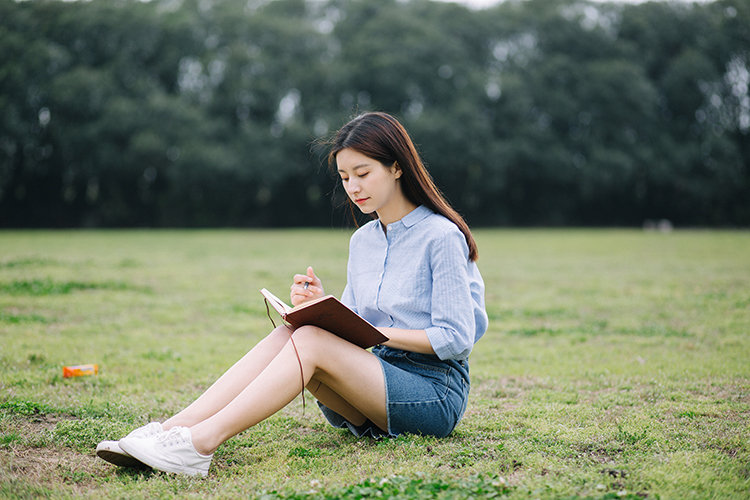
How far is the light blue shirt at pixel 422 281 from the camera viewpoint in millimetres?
2949

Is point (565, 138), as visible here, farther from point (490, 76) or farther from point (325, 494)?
point (325, 494)

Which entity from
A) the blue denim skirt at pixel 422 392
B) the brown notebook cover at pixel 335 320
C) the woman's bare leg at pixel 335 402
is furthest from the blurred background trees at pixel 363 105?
the brown notebook cover at pixel 335 320

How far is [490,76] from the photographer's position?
37.0 metres

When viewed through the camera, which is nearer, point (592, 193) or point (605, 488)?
point (605, 488)

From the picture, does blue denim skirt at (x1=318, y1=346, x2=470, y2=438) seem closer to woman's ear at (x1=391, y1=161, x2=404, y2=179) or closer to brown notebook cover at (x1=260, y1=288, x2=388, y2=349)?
brown notebook cover at (x1=260, y1=288, x2=388, y2=349)

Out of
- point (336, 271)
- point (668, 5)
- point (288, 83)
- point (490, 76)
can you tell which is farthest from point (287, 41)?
point (336, 271)

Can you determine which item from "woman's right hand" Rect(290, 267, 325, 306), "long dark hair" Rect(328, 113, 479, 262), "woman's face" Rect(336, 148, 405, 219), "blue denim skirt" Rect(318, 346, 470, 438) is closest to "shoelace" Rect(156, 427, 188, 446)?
"woman's right hand" Rect(290, 267, 325, 306)

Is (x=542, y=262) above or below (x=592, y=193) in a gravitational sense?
below

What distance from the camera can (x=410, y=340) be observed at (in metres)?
2.96

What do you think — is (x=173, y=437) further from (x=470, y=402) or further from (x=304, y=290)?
(x=470, y=402)

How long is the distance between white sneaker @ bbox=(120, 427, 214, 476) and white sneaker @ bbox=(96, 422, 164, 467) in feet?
0.15

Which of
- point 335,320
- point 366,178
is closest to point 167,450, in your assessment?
point 335,320

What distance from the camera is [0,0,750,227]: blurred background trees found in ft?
105

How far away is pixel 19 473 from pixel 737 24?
148 ft
